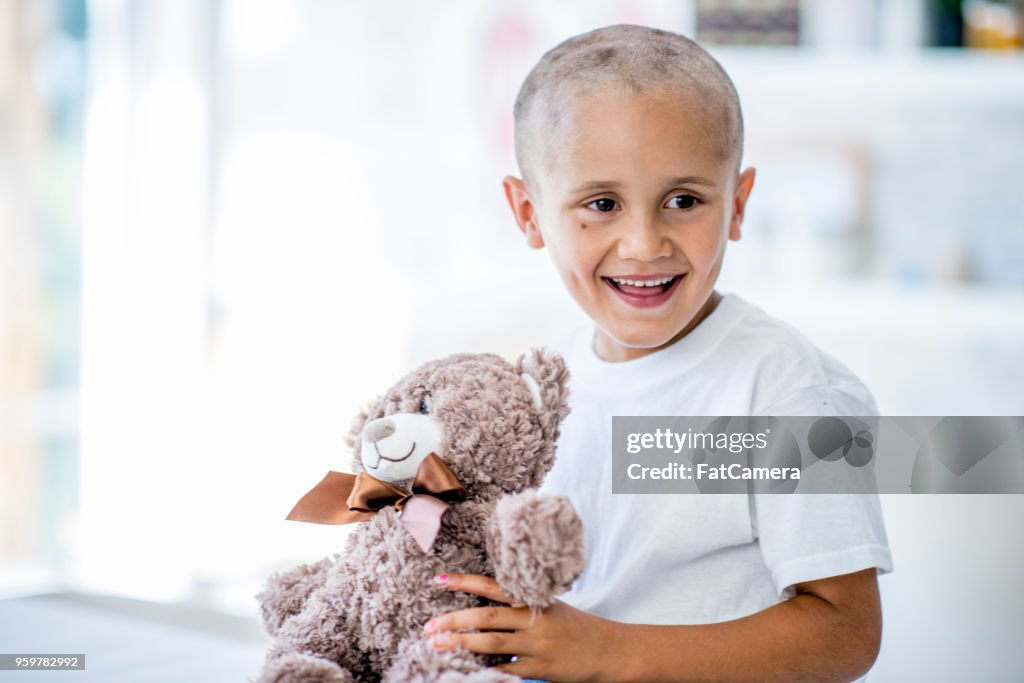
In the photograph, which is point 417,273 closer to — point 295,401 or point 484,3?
point 295,401

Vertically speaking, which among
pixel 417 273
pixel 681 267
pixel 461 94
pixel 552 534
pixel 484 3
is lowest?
pixel 552 534

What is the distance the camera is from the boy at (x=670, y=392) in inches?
29.3

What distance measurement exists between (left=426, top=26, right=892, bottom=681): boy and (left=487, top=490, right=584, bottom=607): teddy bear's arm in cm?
4

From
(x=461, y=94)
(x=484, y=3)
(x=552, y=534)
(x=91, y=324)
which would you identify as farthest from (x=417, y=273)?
(x=552, y=534)

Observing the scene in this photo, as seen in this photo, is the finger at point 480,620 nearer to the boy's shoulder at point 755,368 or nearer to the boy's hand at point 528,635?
the boy's hand at point 528,635

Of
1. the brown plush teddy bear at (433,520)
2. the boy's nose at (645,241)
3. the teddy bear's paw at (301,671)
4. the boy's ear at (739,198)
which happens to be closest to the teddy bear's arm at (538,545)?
the brown plush teddy bear at (433,520)

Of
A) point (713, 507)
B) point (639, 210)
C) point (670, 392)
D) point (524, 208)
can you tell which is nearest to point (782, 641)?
point (713, 507)

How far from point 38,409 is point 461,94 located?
1.36 metres

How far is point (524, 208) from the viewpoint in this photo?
956mm

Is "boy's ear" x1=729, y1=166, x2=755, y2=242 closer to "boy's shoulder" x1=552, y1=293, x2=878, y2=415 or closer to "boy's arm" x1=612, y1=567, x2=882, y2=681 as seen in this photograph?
"boy's shoulder" x1=552, y1=293, x2=878, y2=415

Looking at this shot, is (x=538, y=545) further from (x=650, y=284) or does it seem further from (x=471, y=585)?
(x=650, y=284)

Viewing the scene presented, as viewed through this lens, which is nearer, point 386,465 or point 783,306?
point 386,465

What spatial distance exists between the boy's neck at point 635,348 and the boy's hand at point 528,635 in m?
0.30

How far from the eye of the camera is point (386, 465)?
0.68 metres
